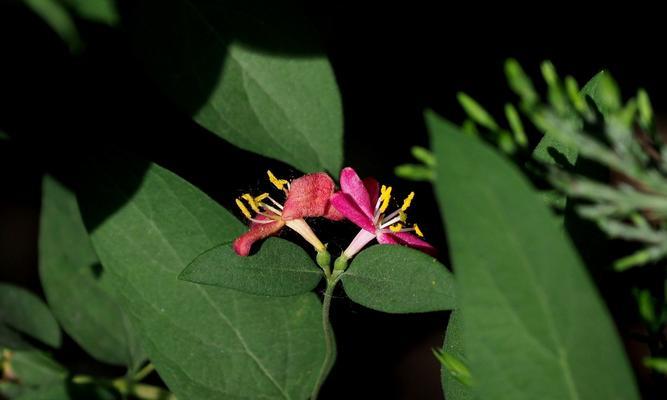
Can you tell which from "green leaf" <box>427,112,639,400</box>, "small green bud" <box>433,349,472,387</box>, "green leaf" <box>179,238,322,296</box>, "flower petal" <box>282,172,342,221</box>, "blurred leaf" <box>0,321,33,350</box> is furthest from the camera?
"blurred leaf" <box>0,321,33,350</box>

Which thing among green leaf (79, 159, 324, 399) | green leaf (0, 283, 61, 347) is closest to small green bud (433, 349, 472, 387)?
green leaf (79, 159, 324, 399)

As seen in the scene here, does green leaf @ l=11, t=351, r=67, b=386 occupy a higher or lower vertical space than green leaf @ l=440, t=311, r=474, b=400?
lower

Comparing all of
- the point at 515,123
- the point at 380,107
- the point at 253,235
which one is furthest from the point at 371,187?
the point at 380,107

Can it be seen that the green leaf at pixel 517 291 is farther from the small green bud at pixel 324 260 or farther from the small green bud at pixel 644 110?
the small green bud at pixel 324 260

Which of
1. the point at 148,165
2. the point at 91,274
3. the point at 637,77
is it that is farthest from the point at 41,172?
the point at 637,77

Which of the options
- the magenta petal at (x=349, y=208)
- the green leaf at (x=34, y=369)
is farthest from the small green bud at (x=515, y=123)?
the green leaf at (x=34, y=369)

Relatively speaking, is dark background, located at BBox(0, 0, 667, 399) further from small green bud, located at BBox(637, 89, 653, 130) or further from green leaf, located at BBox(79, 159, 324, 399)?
small green bud, located at BBox(637, 89, 653, 130)
